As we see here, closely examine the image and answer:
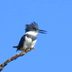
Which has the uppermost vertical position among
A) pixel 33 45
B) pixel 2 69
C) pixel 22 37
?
pixel 22 37

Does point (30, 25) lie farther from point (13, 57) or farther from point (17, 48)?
point (13, 57)

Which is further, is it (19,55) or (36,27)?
(36,27)

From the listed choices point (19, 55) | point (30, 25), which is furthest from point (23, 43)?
point (19, 55)

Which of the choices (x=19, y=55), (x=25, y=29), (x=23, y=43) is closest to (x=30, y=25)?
(x=25, y=29)

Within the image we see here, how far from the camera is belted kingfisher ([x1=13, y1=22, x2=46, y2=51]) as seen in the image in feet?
15.0

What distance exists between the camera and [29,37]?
186 inches

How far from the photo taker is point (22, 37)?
189 inches

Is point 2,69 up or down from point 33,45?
down

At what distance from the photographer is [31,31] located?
15.5 ft

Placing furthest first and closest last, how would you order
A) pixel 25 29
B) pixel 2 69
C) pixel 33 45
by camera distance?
pixel 25 29 < pixel 33 45 < pixel 2 69

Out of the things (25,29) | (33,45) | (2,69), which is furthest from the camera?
(25,29)

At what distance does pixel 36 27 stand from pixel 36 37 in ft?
0.83

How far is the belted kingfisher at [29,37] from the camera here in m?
4.58

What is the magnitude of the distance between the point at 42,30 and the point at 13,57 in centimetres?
150
